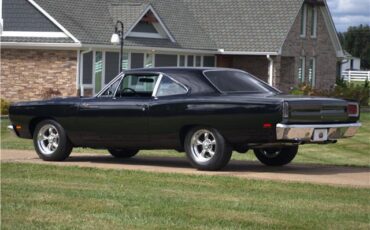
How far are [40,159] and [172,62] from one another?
72.9 feet

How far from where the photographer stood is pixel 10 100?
32.7 metres

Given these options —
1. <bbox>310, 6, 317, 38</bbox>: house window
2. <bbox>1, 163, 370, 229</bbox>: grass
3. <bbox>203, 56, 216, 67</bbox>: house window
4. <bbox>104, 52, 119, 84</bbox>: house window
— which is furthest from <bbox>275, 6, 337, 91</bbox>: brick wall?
<bbox>1, 163, 370, 229</bbox>: grass

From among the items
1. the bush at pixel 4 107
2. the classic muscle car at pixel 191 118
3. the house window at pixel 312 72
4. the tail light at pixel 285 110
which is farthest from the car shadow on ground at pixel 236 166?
the house window at pixel 312 72

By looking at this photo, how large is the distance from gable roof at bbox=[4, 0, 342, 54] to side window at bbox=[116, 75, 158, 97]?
58.7ft

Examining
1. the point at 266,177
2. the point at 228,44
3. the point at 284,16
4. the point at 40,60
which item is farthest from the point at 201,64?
the point at 266,177

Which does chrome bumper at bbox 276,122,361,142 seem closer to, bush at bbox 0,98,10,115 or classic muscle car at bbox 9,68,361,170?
classic muscle car at bbox 9,68,361,170

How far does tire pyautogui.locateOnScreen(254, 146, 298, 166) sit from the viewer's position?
547 inches

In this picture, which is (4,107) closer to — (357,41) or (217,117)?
(217,117)

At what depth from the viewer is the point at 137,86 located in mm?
13836

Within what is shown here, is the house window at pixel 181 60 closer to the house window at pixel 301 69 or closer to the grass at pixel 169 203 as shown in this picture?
the house window at pixel 301 69

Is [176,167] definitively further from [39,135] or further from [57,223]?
[57,223]

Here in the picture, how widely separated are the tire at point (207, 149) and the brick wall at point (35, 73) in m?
19.7

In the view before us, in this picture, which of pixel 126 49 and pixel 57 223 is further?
pixel 126 49

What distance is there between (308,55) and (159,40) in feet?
28.2
